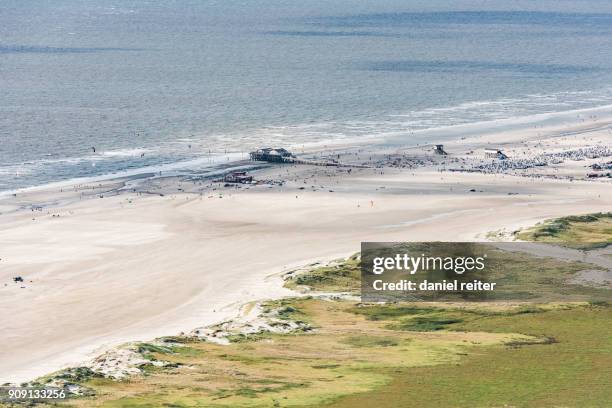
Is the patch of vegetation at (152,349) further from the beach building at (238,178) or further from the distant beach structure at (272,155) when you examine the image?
the distant beach structure at (272,155)

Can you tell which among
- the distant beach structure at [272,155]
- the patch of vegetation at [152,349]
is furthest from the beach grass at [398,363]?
the distant beach structure at [272,155]

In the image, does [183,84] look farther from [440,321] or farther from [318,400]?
[318,400]

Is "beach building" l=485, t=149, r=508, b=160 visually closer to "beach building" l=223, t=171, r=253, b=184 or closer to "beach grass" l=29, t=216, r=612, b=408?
"beach building" l=223, t=171, r=253, b=184

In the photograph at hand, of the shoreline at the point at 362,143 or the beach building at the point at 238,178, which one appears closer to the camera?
the beach building at the point at 238,178

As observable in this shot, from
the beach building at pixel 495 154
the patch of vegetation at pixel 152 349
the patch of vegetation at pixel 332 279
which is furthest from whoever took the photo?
the beach building at pixel 495 154

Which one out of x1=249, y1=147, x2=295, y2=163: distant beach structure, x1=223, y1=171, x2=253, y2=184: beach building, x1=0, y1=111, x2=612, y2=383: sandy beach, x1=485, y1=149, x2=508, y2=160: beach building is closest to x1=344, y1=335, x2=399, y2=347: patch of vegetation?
x1=0, y1=111, x2=612, y2=383: sandy beach
